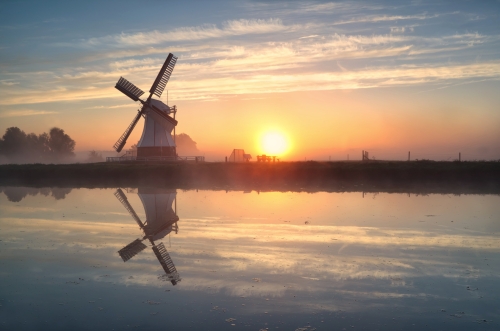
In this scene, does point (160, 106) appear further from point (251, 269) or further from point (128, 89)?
point (251, 269)

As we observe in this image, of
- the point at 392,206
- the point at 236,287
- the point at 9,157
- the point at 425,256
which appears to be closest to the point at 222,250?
the point at 236,287

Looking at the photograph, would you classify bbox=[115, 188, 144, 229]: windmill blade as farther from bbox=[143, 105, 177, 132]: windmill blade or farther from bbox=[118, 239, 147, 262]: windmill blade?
bbox=[143, 105, 177, 132]: windmill blade

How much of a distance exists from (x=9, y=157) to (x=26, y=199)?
9823cm

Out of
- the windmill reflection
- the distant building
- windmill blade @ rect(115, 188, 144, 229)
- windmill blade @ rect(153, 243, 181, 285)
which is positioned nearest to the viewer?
windmill blade @ rect(153, 243, 181, 285)

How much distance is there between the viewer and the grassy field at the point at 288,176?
36.2 m

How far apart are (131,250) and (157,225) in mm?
3951

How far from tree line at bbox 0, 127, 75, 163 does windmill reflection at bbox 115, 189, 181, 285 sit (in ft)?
323

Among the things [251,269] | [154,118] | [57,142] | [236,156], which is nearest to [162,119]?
[154,118]

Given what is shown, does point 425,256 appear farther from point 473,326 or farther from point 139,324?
point 139,324

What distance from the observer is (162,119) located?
51.6 m

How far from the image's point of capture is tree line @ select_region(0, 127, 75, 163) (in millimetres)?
116375

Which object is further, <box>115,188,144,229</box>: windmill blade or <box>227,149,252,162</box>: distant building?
<box>227,149,252,162</box>: distant building

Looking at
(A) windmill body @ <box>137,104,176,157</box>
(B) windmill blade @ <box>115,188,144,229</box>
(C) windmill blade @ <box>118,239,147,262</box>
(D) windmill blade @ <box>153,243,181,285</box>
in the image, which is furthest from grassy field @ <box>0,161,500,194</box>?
(D) windmill blade @ <box>153,243,181,285</box>

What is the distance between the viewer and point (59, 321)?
26.9ft
